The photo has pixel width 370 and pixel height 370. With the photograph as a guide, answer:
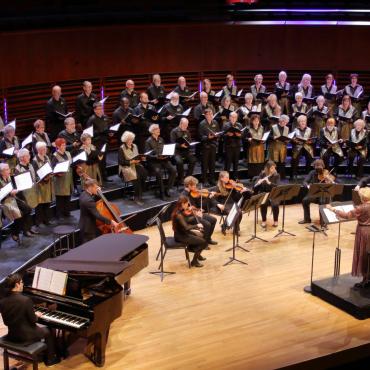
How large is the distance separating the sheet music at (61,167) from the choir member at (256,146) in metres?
3.42

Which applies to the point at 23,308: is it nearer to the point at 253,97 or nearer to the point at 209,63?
the point at 253,97

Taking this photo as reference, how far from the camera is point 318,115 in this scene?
432 inches

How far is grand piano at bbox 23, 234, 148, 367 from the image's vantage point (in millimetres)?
5004

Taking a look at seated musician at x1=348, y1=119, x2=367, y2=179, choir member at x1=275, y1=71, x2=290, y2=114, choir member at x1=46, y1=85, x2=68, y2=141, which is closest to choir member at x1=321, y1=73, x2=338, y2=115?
choir member at x1=275, y1=71, x2=290, y2=114

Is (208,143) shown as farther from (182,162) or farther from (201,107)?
(201,107)

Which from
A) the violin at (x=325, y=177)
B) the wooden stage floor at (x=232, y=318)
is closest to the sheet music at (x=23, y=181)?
the wooden stage floor at (x=232, y=318)

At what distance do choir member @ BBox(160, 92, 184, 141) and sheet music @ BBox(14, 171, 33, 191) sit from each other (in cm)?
334

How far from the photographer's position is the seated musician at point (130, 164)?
9055 mm

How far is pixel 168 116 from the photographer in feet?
33.3

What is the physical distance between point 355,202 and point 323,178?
213 cm

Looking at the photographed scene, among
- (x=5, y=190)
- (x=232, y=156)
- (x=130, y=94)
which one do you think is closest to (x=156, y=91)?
(x=130, y=94)

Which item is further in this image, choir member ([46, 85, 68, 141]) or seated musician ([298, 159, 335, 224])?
choir member ([46, 85, 68, 141])

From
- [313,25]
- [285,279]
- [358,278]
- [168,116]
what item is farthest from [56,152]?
[313,25]

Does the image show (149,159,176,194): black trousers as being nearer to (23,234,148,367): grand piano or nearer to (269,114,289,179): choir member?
(269,114,289,179): choir member
